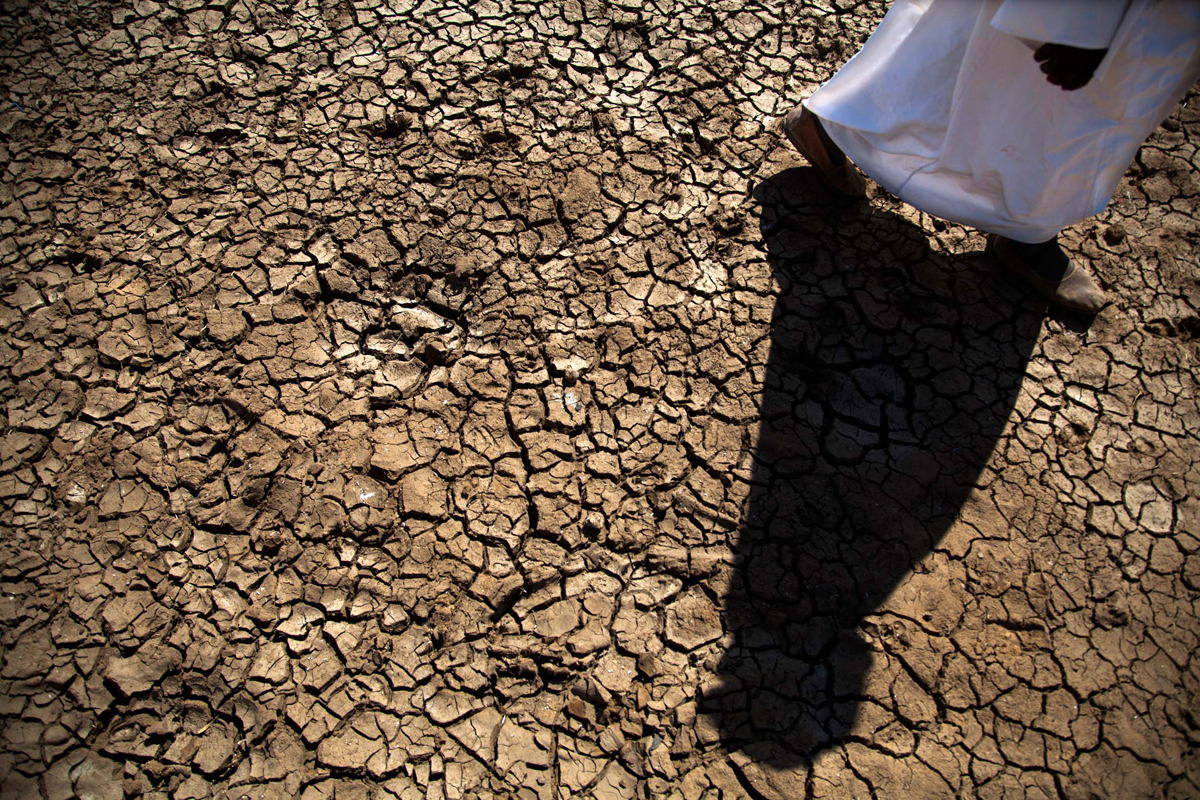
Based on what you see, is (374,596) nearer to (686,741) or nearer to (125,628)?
(125,628)

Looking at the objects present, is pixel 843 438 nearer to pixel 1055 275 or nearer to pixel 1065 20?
pixel 1055 275

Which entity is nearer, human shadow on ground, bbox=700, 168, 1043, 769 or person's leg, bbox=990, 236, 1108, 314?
human shadow on ground, bbox=700, 168, 1043, 769

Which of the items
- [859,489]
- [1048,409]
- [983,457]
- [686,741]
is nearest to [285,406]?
[686,741]

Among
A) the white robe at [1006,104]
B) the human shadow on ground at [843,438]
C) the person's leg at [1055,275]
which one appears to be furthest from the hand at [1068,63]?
the human shadow on ground at [843,438]

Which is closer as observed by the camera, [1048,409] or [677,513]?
[677,513]

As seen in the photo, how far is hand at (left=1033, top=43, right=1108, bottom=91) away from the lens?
2.01m

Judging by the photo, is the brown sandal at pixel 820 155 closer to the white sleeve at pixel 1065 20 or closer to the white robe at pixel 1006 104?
the white robe at pixel 1006 104

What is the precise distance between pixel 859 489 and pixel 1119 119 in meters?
1.43

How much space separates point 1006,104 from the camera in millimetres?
2268

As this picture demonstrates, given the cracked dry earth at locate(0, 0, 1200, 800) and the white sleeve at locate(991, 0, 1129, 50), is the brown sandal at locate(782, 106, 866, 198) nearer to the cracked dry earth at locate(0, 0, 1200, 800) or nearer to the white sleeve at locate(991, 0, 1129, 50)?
the cracked dry earth at locate(0, 0, 1200, 800)

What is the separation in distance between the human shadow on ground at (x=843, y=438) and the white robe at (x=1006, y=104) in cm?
33

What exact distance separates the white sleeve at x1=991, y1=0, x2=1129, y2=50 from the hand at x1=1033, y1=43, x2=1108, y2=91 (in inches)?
2.4

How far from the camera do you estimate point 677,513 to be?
2.37 meters

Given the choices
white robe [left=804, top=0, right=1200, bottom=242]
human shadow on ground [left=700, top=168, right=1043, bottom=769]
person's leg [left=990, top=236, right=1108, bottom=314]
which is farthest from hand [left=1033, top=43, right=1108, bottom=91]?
human shadow on ground [left=700, top=168, right=1043, bottom=769]
